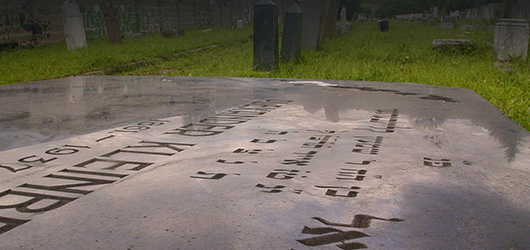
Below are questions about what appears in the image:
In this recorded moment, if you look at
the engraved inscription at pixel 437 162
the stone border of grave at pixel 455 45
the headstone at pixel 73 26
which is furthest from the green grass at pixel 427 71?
the headstone at pixel 73 26

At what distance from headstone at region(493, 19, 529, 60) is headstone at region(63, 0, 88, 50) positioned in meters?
9.23

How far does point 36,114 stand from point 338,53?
6729 mm

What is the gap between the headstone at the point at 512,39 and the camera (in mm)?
7895

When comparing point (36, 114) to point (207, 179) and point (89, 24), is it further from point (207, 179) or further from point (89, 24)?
point (89, 24)

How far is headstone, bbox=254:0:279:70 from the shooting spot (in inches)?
248

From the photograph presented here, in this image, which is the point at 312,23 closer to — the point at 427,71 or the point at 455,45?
the point at 455,45

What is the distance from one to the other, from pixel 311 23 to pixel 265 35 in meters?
3.51

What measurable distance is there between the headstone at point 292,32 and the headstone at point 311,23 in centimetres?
217

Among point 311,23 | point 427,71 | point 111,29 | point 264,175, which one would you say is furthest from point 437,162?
point 111,29

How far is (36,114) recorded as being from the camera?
3.30 meters

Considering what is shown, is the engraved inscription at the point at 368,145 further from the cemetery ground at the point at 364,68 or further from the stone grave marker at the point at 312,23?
the stone grave marker at the point at 312,23

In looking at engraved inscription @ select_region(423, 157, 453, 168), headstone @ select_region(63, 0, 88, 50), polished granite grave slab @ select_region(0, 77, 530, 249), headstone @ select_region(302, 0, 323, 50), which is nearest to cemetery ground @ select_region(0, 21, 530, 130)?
headstone @ select_region(302, 0, 323, 50)

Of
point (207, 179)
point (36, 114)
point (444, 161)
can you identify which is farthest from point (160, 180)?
point (36, 114)

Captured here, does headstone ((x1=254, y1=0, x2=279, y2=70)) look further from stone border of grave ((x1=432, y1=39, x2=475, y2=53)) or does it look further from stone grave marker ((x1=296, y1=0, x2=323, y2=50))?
stone border of grave ((x1=432, y1=39, x2=475, y2=53))
